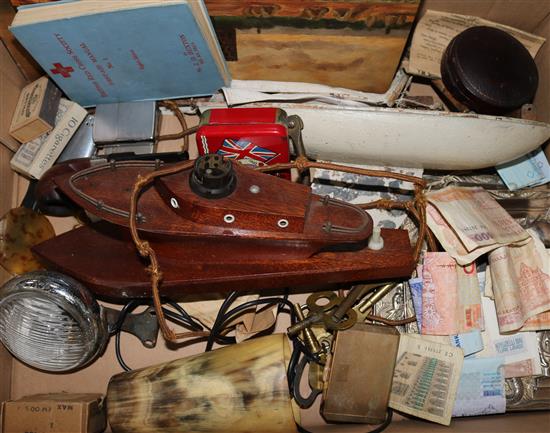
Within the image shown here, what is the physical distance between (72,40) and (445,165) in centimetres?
81

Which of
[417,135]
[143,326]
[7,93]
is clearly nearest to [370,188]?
[417,135]

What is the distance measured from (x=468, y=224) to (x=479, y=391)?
1.07 ft

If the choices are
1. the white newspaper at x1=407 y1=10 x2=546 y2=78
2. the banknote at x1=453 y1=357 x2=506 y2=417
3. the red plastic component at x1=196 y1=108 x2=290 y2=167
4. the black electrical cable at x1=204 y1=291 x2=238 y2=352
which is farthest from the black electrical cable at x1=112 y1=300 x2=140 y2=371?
the white newspaper at x1=407 y1=10 x2=546 y2=78

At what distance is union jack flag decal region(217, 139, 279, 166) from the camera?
3.40 feet

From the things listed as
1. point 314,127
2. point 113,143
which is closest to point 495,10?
point 314,127

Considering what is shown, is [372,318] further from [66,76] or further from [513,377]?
[66,76]

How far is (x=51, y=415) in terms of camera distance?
994mm

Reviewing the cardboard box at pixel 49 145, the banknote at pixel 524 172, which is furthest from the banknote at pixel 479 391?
the cardboard box at pixel 49 145

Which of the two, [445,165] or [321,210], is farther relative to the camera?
[445,165]

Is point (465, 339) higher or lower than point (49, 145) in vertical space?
lower

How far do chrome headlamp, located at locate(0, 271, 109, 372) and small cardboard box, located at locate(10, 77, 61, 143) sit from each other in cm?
40

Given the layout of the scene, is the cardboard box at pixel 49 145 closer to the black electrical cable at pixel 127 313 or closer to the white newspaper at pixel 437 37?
the black electrical cable at pixel 127 313

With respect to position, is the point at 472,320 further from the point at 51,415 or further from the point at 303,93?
the point at 51,415

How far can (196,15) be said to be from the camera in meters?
1.05
